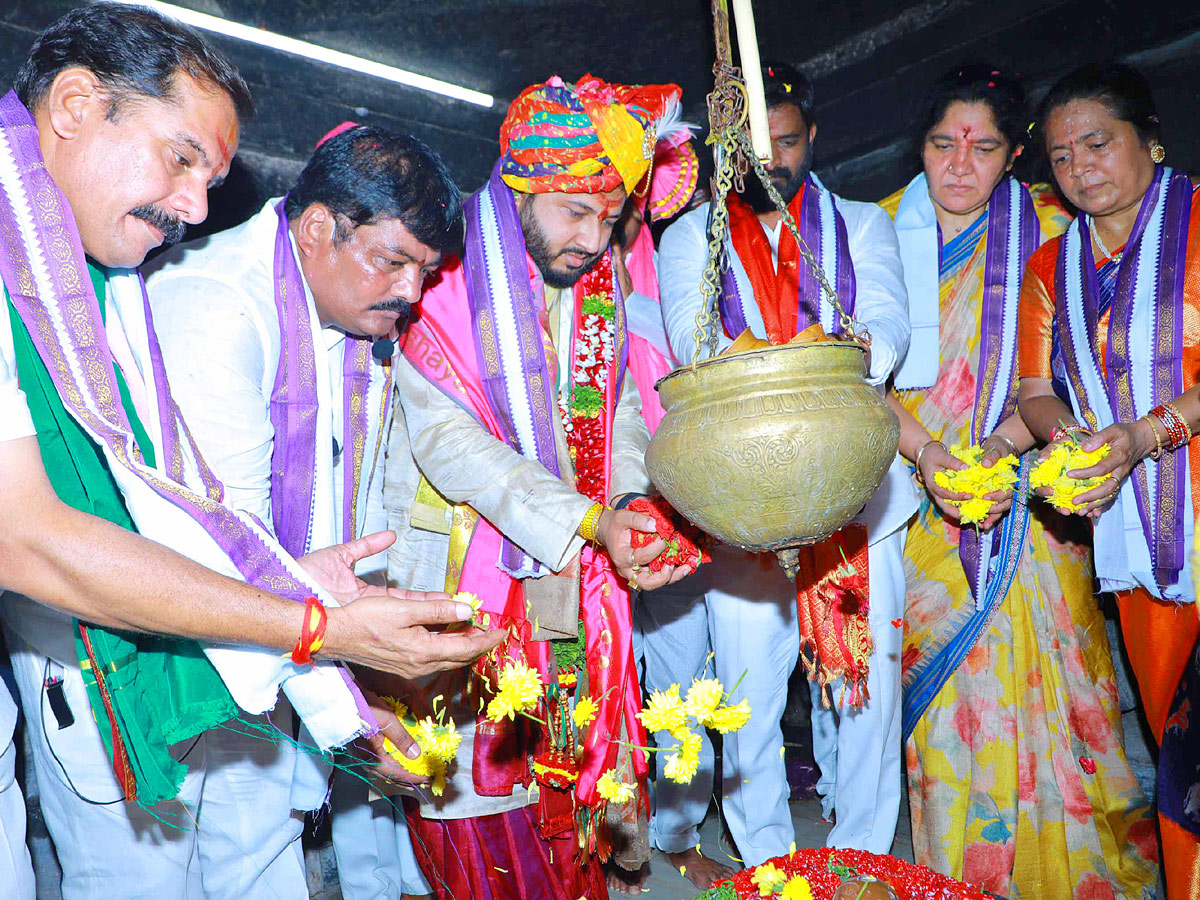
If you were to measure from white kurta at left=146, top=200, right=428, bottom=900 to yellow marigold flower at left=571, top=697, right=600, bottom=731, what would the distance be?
0.70 m

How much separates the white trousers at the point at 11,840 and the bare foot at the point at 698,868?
2.04 metres

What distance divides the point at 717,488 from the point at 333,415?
3.97 ft

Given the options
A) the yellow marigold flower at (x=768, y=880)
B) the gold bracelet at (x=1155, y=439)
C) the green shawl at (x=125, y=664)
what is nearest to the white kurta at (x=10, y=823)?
the green shawl at (x=125, y=664)

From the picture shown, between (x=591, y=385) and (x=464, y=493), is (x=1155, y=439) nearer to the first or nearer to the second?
(x=591, y=385)

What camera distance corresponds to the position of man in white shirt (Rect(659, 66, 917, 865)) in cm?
312

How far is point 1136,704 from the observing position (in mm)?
3738

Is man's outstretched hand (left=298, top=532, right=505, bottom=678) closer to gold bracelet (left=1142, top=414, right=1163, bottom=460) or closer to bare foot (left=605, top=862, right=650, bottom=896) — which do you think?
bare foot (left=605, top=862, right=650, bottom=896)

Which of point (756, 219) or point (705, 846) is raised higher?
point (756, 219)

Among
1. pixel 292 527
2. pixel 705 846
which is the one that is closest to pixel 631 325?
pixel 292 527


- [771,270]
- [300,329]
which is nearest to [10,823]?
[300,329]

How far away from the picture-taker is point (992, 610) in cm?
326

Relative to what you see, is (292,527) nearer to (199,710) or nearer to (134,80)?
(199,710)

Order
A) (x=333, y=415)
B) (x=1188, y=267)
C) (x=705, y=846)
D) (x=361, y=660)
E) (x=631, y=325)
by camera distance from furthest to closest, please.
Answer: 1. (x=705, y=846)
2. (x=631, y=325)
3. (x=1188, y=267)
4. (x=333, y=415)
5. (x=361, y=660)

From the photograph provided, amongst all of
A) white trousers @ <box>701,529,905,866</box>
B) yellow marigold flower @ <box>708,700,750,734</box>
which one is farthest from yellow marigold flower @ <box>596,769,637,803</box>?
white trousers @ <box>701,529,905,866</box>
